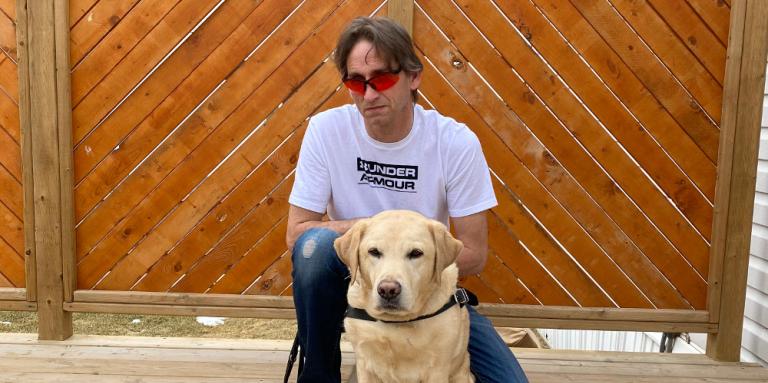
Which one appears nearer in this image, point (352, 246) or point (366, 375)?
point (352, 246)

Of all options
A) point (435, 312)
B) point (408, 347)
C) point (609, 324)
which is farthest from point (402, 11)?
point (609, 324)

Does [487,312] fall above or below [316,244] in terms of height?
below

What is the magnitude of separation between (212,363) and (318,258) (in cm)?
136

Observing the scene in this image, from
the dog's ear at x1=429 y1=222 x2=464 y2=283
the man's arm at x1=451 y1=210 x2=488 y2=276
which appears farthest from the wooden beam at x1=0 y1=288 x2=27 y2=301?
the dog's ear at x1=429 y1=222 x2=464 y2=283

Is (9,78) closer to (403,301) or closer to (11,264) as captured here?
(11,264)

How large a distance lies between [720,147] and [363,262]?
8.12 feet

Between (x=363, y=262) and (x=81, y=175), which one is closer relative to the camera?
(x=363, y=262)

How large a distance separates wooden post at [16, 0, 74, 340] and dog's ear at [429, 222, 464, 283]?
8.13 feet

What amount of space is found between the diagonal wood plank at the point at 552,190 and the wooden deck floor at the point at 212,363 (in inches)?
18.8

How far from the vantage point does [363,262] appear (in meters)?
2.29

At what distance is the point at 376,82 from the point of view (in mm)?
2641

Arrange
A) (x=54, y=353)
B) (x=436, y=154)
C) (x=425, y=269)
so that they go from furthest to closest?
(x=54, y=353) < (x=436, y=154) < (x=425, y=269)

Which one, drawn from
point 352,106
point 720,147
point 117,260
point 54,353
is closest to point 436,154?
point 352,106

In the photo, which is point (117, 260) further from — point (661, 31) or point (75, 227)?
point (661, 31)
